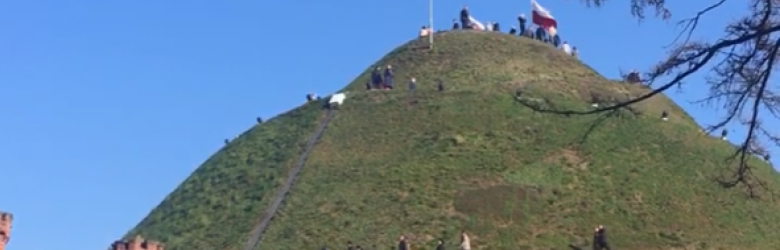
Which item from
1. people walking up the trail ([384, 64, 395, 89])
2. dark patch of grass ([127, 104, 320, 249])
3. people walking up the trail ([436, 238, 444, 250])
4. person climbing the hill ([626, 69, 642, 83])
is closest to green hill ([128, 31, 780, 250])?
dark patch of grass ([127, 104, 320, 249])

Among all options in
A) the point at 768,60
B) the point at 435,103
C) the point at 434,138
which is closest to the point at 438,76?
the point at 435,103

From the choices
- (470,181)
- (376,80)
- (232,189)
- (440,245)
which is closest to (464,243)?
(440,245)

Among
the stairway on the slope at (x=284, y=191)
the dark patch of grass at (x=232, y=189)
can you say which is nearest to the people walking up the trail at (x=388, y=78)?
the dark patch of grass at (x=232, y=189)

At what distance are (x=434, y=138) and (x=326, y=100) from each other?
1303 centimetres

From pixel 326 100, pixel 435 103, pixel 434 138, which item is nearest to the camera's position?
pixel 434 138

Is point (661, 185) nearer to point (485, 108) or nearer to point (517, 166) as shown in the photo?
point (517, 166)

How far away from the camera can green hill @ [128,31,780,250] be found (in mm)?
52438

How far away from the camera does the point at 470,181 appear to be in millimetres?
58312

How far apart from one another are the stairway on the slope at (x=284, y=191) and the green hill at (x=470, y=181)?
40 centimetres

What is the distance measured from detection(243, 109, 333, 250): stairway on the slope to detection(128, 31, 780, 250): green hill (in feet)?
1.32

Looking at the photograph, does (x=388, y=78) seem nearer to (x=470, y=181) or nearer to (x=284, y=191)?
(x=284, y=191)

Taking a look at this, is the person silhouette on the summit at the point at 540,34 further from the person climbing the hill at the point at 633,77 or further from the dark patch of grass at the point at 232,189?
the person climbing the hill at the point at 633,77

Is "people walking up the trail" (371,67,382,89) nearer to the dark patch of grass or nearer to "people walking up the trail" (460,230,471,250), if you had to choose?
the dark patch of grass

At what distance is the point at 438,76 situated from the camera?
265 ft
